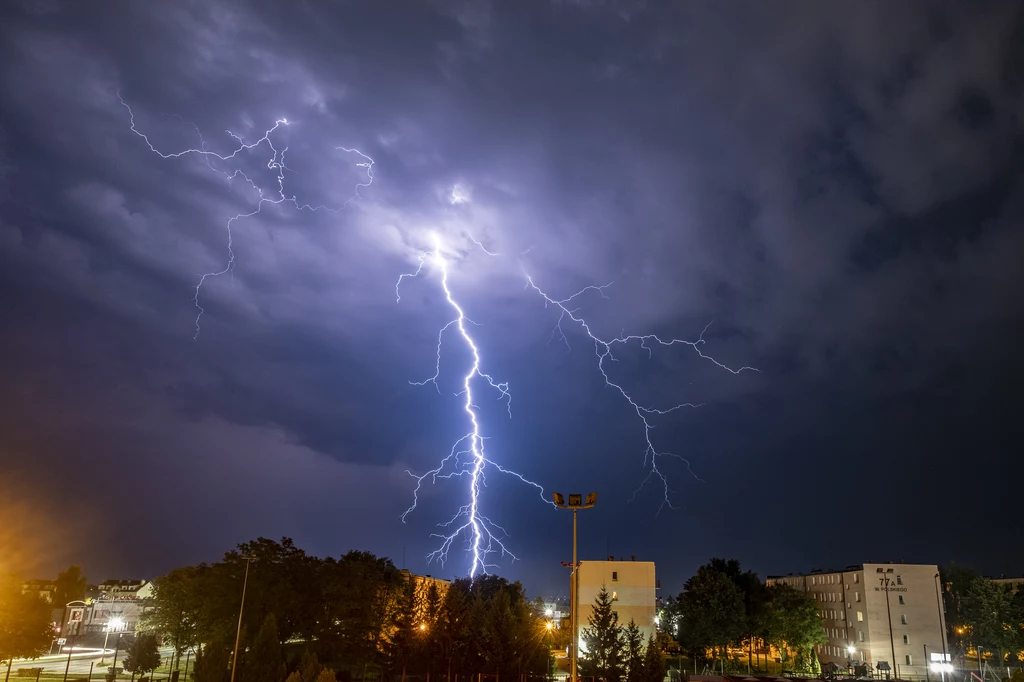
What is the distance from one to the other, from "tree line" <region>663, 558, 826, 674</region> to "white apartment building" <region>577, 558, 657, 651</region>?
3.48 meters

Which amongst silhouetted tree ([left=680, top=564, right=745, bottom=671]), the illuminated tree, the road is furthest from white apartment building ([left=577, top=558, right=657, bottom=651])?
the illuminated tree

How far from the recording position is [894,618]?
177ft

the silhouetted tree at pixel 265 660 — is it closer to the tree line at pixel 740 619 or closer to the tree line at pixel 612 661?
the tree line at pixel 612 661

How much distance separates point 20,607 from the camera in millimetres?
33938

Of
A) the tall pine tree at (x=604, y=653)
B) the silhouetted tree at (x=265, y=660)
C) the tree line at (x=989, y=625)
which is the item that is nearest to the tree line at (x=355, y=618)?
the tall pine tree at (x=604, y=653)

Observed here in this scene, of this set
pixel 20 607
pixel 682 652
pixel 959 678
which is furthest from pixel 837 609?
pixel 20 607

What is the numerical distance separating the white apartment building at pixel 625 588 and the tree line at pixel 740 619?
348 centimetres

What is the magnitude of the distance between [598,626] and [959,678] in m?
31.0

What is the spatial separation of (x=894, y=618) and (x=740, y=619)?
49.1 feet

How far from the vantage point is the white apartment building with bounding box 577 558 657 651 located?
50062mm

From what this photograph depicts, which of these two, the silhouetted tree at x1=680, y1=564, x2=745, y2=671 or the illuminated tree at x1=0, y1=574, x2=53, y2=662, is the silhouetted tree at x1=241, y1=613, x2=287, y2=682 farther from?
the silhouetted tree at x1=680, y1=564, x2=745, y2=671

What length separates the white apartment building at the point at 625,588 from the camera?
164 ft

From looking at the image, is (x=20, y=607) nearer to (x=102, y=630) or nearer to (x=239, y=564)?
(x=239, y=564)

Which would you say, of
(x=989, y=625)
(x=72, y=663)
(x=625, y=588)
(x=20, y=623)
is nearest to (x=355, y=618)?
(x=20, y=623)
